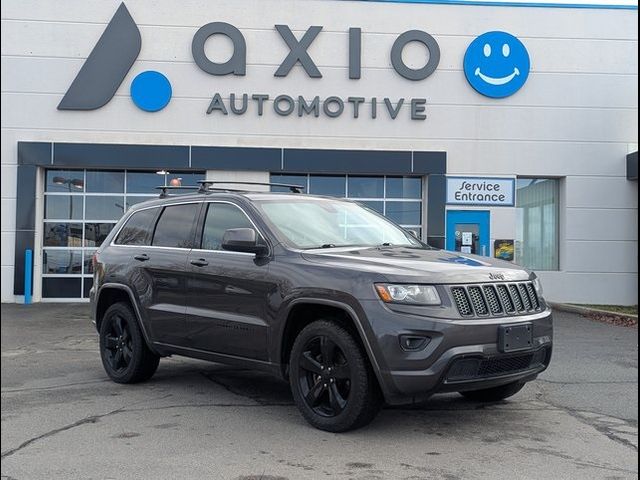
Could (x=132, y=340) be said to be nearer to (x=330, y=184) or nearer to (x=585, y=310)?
(x=330, y=184)

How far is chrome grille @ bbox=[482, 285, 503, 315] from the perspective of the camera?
16.3 feet

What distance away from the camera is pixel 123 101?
648 inches

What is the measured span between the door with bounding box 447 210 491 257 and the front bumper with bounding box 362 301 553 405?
12.3m

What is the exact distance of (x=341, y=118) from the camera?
16844 mm

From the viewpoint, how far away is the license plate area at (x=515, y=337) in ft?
15.8

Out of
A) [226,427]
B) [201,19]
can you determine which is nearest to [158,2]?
[201,19]

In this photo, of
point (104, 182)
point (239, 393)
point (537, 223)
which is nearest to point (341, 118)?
point (537, 223)

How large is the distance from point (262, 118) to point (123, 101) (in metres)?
3.41

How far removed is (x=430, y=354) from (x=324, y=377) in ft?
2.90

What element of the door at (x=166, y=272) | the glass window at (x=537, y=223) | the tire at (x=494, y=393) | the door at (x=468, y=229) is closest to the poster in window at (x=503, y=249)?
the door at (x=468, y=229)

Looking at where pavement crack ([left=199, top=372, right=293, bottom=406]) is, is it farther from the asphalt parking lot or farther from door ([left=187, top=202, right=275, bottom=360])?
door ([left=187, top=202, right=275, bottom=360])

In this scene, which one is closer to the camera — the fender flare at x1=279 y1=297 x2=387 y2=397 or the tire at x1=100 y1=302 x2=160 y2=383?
the fender flare at x1=279 y1=297 x2=387 y2=397

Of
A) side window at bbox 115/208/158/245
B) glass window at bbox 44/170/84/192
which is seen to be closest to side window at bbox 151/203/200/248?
side window at bbox 115/208/158/245

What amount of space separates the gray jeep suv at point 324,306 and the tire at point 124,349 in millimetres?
15
